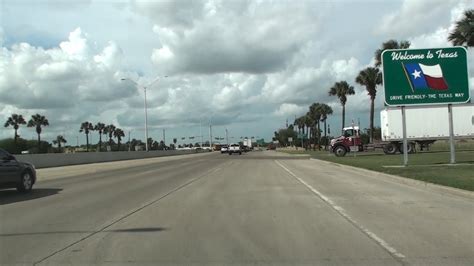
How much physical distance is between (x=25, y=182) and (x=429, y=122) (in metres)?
37.2

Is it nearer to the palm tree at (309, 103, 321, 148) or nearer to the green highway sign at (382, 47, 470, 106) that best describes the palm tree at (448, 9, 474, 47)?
the green highway sign at (382, 47, 470, 106)

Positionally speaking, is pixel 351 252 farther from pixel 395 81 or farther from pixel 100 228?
pixel 395 81

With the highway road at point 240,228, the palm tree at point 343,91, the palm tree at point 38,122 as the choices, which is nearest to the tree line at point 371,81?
the palm tree at point 343,91

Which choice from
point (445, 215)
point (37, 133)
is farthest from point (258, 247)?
point (37, 133)

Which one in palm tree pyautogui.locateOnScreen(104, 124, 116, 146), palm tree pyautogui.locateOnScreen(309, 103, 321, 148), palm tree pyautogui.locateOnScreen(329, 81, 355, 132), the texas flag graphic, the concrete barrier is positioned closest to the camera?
the texas flag graphic

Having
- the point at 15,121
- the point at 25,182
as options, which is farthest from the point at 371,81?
the point at 15,121

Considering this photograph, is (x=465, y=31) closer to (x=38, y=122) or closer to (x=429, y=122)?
(x=429, y=122)

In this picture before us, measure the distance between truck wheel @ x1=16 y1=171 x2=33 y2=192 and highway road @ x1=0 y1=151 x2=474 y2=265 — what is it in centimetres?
78

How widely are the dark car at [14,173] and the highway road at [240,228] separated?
53 centimetres

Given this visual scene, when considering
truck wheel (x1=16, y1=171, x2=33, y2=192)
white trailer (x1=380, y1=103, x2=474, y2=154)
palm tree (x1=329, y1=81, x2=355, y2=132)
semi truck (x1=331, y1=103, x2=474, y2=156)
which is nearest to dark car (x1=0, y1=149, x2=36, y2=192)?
truck wheel (x1=16, y1=171, x2=33, y2=192)

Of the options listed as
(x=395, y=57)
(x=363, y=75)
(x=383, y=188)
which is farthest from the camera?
(x=363, y=75)

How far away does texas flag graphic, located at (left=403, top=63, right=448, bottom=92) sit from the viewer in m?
28.2

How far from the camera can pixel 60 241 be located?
30.2 ft

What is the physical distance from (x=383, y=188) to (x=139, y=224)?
33.4 feet
